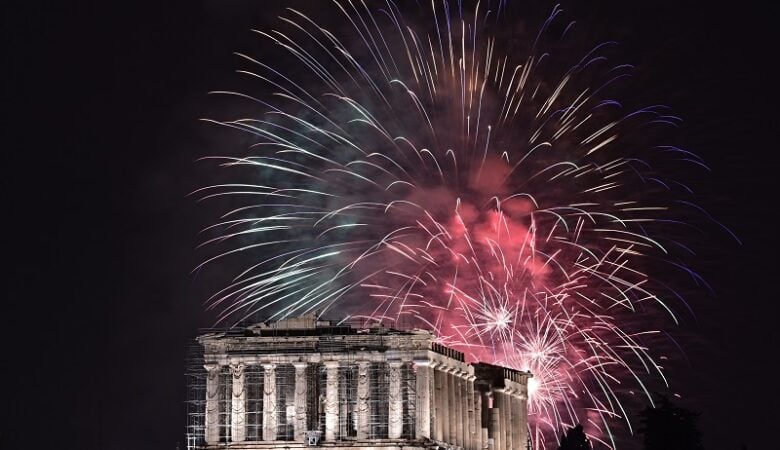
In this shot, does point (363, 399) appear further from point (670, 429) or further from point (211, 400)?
point (670, 429)

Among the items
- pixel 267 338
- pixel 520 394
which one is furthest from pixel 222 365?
pixel 520 394

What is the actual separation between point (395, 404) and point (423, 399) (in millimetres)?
1937

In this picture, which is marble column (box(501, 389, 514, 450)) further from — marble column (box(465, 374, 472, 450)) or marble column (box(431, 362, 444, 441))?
marble column (box(431, 362, 444, 441))

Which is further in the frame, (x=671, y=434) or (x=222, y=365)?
(x=671, y=434)

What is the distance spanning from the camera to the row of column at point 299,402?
415ft

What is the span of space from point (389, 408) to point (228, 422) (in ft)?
36.4

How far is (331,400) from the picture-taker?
127 m

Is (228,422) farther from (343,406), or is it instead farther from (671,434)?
(671,434)

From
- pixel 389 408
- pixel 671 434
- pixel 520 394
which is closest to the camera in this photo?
pixel 389 408

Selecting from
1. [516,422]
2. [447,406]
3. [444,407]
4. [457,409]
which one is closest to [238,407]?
[444,407]

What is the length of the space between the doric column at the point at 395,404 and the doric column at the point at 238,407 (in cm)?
1000

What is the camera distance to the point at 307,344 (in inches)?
5022

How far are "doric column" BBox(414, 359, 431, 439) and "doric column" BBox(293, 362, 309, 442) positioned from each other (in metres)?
7.61

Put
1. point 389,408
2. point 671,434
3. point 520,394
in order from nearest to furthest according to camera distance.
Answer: point 389,408, point 671,434, point 520,394
